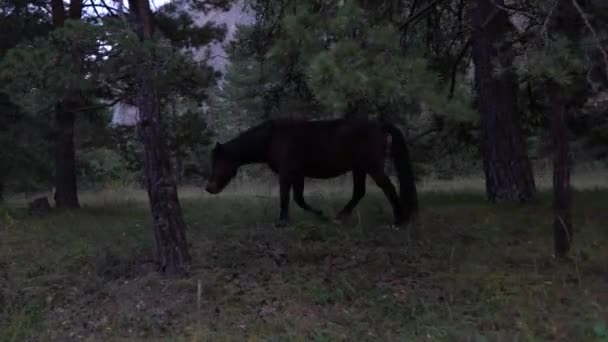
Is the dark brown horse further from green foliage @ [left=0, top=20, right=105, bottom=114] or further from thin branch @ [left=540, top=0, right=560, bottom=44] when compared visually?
thin branch @ [left=540, top=0, right=560, bottom=44]

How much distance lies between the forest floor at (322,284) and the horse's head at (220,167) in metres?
0.80

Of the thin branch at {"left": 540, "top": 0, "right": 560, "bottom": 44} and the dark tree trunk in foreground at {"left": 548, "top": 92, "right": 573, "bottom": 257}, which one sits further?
the dark tree trunk in foreground at {"left": 548, "top": 92, "right": 573, "bottom": 257}

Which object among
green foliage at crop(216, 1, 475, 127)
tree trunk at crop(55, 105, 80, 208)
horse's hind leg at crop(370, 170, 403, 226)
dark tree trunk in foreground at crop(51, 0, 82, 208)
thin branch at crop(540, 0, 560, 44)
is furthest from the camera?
tree trunk at crop(55, 105, 80, 208)

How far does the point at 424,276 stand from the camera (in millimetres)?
7531

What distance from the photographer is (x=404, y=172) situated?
1044 cm

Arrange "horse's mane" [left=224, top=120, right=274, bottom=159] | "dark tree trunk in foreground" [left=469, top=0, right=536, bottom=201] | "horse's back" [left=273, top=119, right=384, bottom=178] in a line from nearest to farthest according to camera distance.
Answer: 1. "horse's back" [left=273, top=119, right=384, bottom=178]
2. "horse's mane" [left=224, top=120, right=274, bottom=159]
3. "dark tree trunk in foreground" [left=469, top=0, right=536, bottom=201]

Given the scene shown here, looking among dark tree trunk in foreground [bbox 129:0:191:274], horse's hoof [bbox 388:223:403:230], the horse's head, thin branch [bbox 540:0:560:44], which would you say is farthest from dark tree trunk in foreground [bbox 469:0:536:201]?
dark tree trunk in foreground [bbox 129:0:191:274]

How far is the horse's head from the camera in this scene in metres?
11.1

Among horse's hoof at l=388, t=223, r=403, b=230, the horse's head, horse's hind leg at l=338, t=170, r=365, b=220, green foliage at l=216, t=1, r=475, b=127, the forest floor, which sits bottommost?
the forest floor

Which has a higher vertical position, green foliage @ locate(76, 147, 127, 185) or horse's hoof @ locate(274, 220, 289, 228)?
green foliage @ locate(76, 147, 127, 185)

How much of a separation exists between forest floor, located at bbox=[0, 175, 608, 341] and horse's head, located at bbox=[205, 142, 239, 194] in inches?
31.6

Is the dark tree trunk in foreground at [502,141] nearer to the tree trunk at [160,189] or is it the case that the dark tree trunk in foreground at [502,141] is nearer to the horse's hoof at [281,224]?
the horse's hoof at [281,224]

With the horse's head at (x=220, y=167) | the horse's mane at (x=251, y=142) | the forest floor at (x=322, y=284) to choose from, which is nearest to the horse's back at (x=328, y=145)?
the horse's mane at (x=251, y=142)

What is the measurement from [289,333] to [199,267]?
219cm
